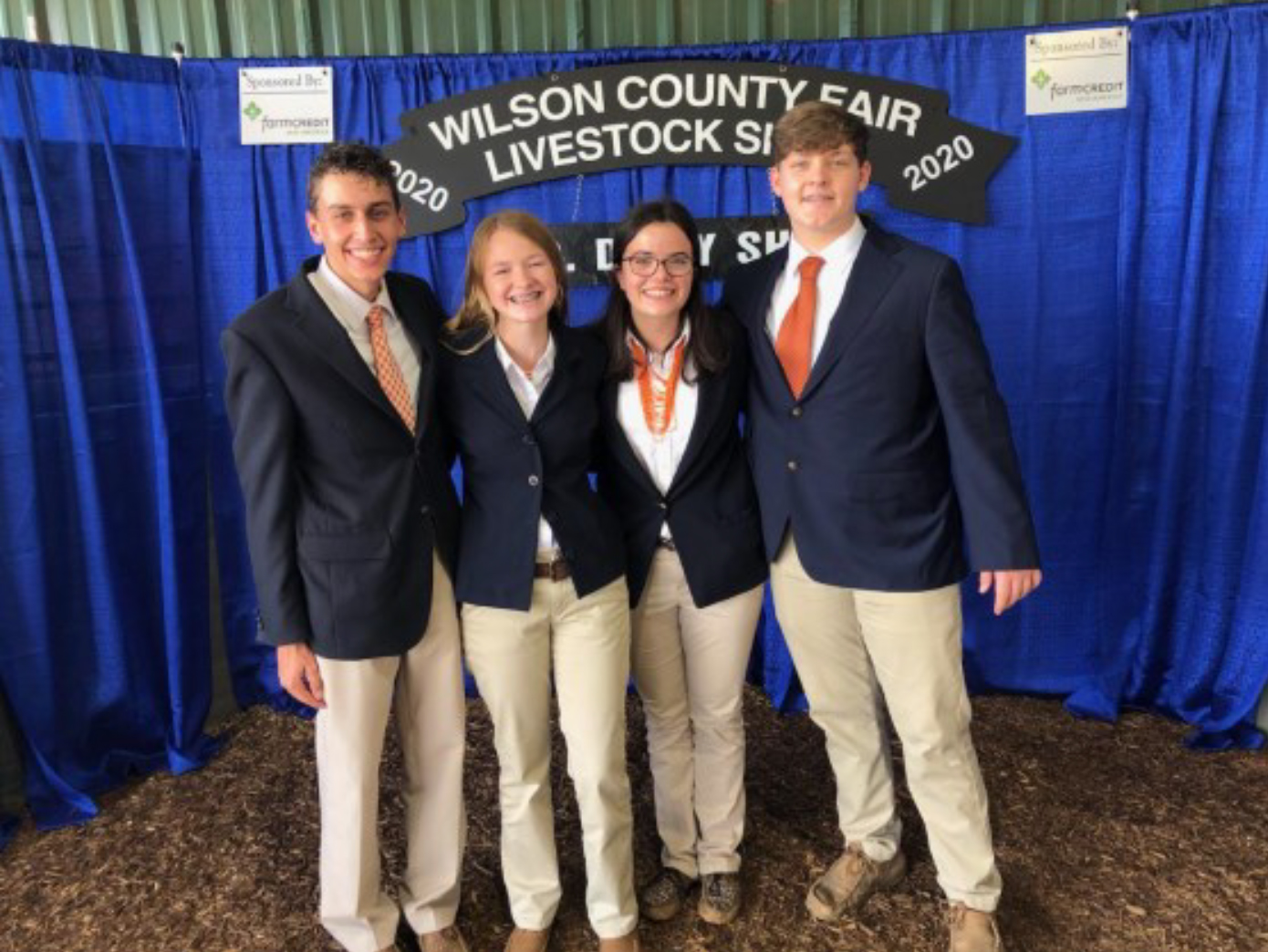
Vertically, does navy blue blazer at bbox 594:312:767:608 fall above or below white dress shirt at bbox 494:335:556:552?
below

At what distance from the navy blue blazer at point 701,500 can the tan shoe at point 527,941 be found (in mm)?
760

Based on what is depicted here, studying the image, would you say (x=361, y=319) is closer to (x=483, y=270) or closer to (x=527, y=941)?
(x=483, y=270)

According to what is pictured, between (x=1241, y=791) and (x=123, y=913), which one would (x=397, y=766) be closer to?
(x=123, y=913)

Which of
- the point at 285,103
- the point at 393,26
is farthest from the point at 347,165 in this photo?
the point at 393,26

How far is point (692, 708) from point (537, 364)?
2.86ft

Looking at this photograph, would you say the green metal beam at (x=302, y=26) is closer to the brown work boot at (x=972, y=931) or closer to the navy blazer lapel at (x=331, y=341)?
the navy blazer lapel at (x=331, y=341)

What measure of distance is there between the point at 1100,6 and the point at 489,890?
3.21 metres

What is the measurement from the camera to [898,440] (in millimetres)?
1966

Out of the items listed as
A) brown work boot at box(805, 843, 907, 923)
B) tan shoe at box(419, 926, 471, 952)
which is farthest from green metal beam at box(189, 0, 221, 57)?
brown work boot at box(805, 843, 907, 923)

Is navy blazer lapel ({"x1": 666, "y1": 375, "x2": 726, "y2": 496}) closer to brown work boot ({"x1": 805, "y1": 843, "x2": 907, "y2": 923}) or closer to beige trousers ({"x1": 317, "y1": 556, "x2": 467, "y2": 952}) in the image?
beige trousers ({"x1": 317, "y1": 556, "x2": 467, "y2": 952})

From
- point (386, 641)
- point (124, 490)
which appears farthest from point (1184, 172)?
point (124, 490)

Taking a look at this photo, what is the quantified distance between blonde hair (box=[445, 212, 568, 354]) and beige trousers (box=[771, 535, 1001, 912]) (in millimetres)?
795

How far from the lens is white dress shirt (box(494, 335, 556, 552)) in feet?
6.24

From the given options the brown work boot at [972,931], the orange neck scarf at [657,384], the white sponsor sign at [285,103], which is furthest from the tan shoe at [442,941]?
the white sponsor sign at [285,103]
